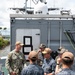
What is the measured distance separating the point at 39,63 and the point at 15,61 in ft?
2.24

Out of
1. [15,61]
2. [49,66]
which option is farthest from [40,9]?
[49,66]

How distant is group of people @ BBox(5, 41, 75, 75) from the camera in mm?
3926

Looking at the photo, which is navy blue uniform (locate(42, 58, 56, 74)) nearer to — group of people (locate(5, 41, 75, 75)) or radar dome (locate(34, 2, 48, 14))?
group of people (locate(5, 41, 75, 75))

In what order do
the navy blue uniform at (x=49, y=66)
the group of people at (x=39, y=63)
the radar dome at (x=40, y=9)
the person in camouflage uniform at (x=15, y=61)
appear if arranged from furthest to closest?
the radar dome at (x=40, y=9) → the person in camouflage uniform at (x=15, y=61) → the navy blue uniform at (x=49, y=66) → the group of people at (x=39, y=63)

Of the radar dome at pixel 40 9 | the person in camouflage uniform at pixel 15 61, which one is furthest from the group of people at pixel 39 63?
the radar dome at pixel 40 9

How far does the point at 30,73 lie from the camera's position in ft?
16.0

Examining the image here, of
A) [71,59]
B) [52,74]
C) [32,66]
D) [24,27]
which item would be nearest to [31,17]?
[24,27]

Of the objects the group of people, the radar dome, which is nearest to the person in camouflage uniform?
the group of people

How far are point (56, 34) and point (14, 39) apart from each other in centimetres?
113

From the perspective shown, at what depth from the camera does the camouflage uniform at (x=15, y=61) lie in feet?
23.6

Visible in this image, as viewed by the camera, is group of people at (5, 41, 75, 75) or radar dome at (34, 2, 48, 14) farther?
radar dome at (34, 2, 48, 14)

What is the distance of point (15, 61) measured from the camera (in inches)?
285

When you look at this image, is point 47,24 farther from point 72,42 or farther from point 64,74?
point 64,74

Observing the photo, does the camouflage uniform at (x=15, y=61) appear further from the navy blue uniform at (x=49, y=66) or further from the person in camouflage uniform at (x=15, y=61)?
the navy blue uniform at (x=49, y=66)
